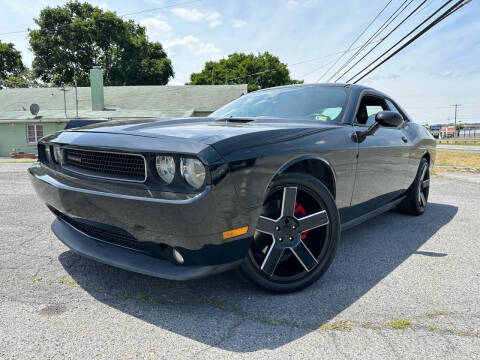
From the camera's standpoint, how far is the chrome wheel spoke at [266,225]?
6.70 feet

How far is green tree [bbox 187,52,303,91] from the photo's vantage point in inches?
1951

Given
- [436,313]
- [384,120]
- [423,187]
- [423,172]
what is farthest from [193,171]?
[423,187]

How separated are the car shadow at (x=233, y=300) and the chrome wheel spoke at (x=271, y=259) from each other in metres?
0.19

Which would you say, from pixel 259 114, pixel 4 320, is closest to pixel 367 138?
pixel 259 114

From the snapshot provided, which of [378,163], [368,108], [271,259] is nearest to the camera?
[271,259]

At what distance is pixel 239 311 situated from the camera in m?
2.00

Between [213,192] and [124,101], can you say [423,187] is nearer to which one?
[213,192]

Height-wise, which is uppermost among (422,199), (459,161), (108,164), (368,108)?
(368,108)

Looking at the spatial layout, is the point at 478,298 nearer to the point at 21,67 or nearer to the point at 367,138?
the point at 367,138

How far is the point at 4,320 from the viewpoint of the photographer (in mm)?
1859

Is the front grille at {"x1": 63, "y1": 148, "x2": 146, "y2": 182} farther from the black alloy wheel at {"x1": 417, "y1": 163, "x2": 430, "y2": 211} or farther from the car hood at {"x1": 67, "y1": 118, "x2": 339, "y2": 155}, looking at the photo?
the black alloy wheel at {"x1": 417, "y1": 163, "x2": 430, "y2": 211}

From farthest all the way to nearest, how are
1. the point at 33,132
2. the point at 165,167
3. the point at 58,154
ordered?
1. the point at 33,132
2. the point at 58,154
3. the point at 165,167

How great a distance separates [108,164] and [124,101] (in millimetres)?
26202

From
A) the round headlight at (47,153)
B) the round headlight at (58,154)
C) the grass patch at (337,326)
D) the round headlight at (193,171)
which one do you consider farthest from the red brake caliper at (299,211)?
the round headlight at (47,153)
